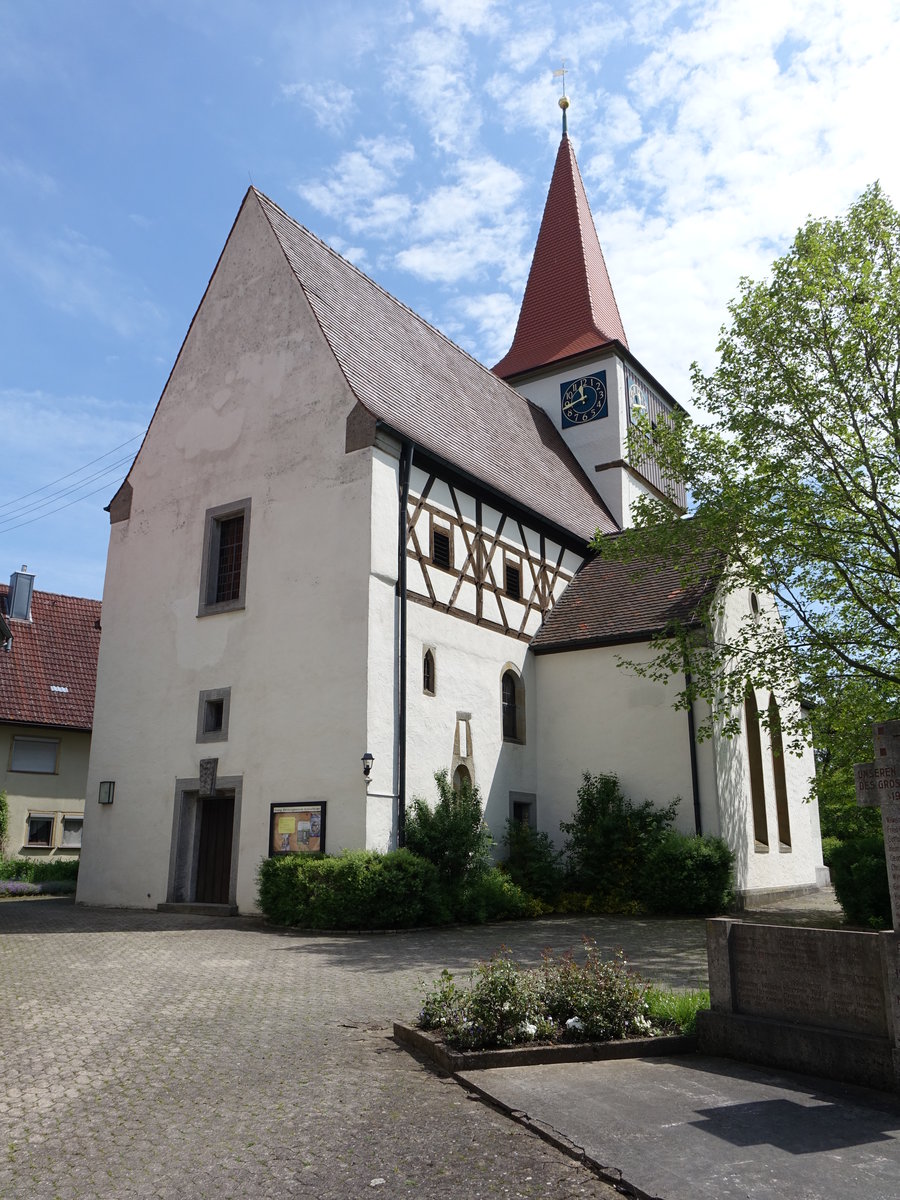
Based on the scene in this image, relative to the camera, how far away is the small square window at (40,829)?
85.0 ft

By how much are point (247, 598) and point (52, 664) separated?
45.4 ft

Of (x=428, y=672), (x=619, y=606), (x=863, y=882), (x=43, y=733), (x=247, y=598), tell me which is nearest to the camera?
(x=863, y=882)

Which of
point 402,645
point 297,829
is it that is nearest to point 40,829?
point 297,829

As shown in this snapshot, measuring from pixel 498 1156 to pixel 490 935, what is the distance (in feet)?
30.2

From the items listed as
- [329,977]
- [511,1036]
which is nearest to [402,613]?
[329,977]

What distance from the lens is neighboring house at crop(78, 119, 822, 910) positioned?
637 inches

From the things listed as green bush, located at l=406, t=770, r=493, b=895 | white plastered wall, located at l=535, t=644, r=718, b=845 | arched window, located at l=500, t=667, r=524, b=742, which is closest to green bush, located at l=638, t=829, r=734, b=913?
white plastered wall, located at l=535, t=644, r=718, b=845

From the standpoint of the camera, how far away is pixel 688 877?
16.2 m

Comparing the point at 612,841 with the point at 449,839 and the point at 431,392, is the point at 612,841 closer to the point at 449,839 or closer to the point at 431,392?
the point at 449,839

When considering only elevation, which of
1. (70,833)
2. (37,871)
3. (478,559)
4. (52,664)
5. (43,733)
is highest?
(478,559)

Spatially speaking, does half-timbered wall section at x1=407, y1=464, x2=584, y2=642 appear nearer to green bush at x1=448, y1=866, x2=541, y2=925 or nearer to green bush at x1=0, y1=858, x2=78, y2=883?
green bush at x1=448, y1=866, x2=541, y2=925

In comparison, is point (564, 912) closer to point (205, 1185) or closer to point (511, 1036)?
point (511, 1036)

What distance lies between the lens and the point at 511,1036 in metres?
6.36

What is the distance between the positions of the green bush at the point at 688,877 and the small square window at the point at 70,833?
17.1m
